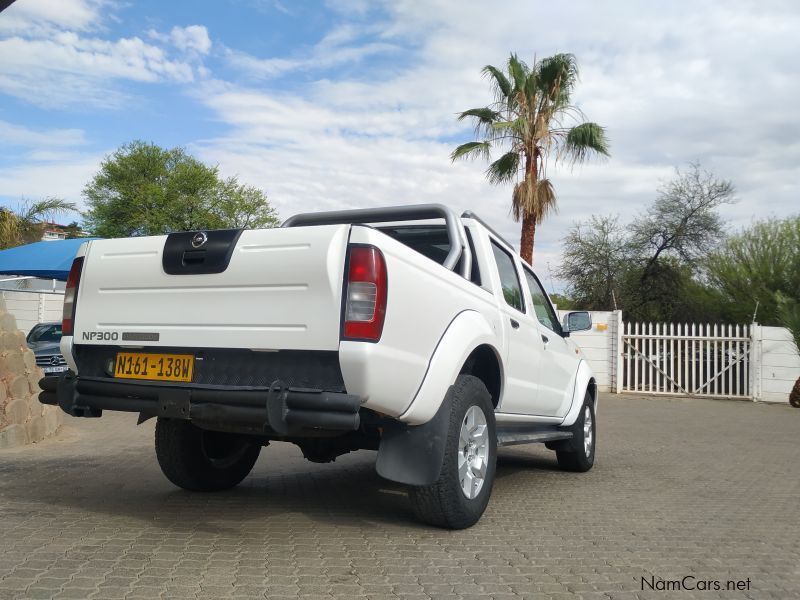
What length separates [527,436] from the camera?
612cm

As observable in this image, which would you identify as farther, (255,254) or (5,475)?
(5,475)

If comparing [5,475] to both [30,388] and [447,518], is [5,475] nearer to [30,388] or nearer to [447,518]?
[30,388]

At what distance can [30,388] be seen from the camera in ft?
28.9

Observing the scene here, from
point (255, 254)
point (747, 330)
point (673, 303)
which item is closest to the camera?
point (255, 254)

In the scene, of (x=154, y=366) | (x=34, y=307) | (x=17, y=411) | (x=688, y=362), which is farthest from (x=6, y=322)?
(x=688, y=362)

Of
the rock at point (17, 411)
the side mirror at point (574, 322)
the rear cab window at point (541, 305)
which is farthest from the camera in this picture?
the rock at point (17, 411)

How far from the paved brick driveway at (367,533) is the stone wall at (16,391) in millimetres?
469

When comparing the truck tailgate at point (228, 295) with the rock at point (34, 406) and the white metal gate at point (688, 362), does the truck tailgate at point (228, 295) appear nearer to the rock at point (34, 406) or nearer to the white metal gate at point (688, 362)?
the rock at point (34, 406)

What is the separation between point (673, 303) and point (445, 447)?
2536 cm

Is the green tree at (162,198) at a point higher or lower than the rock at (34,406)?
higher

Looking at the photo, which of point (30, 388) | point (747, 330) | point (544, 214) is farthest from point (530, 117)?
point (30, 388)

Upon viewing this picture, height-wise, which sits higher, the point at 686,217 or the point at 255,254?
the point at 686,217

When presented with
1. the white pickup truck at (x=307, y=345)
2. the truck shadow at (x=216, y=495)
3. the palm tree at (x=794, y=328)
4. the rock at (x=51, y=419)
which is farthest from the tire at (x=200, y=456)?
the palm tree at (x=794, y=328)

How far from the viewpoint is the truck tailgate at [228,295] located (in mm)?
3996
